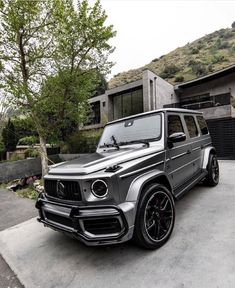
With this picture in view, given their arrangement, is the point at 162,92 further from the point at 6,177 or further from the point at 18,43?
the point at 6,177

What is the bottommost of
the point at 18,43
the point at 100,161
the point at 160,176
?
the point at 160,176

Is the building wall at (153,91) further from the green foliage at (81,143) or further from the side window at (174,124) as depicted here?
the side window at (174,124)

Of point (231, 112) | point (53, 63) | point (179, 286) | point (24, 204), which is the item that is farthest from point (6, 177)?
point (231, 112)

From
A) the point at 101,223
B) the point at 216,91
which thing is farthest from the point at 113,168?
the point at 216,91

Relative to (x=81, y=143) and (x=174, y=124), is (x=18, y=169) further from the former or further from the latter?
(x=174, y=124)

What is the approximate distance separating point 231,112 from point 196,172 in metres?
9.03

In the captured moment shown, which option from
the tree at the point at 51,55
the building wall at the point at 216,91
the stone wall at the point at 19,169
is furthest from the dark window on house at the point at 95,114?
the tree at the point at 51,55

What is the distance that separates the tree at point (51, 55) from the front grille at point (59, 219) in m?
5.93

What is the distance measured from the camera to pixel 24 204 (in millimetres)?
5309

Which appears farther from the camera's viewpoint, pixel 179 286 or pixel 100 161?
pixel 100 161

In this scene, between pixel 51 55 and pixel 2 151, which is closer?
pixel 51 55

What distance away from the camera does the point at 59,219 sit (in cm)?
236

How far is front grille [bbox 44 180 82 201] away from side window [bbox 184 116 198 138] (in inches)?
106

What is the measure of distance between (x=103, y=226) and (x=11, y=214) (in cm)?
356
